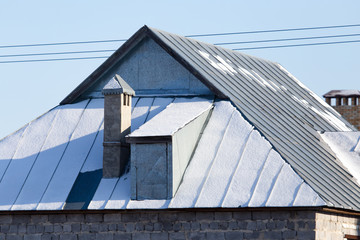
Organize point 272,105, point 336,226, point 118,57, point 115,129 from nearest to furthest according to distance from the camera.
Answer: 1. point 336,226
2. point 115,129
3. point 118,57
4. point 272,105

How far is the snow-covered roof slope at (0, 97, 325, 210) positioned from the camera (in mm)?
20219

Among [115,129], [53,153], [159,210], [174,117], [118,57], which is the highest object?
[118,57]

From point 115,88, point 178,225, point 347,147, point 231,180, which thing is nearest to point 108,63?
point 115,88

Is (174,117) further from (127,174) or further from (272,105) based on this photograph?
(272,105)

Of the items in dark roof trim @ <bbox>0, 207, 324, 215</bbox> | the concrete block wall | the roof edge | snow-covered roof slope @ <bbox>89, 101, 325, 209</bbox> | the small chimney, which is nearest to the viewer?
dark roof trim @ <bbox>0, 207, 324, 215</bbox>

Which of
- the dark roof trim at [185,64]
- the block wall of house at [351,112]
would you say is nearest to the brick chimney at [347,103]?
the block wall of house at [351,112]

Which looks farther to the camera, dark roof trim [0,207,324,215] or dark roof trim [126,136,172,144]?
dark roof trim [126,136,172,144]

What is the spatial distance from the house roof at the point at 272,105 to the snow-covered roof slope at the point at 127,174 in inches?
17.1

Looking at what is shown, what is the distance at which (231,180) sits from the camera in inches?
813

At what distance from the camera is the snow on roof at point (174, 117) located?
68.7ft

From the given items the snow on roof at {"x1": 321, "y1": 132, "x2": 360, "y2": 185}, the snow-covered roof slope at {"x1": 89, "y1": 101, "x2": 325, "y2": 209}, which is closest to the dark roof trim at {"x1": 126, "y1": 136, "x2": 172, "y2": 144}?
the snow-covered roof slope at {"x1": 89, "y1": 101, "x2": 325, "y2": 209}

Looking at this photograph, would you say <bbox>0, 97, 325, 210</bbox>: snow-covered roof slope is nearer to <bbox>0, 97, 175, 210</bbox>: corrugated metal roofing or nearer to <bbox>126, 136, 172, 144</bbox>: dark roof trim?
<bbox>0, 97, 175, 210</bbox>: corrugated metal roofing

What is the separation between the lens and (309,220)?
1970 centimetres

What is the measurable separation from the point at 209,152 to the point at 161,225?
84.1 inches
